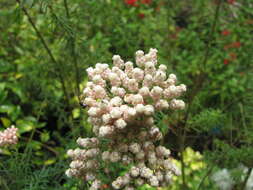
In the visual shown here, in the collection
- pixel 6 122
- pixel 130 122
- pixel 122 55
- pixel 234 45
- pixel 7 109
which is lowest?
pixel 130 122

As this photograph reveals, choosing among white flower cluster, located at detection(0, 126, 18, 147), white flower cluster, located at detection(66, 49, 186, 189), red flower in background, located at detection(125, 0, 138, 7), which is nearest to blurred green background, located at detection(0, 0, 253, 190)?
red flower in background, located at detection(125, 0, 138, 7)

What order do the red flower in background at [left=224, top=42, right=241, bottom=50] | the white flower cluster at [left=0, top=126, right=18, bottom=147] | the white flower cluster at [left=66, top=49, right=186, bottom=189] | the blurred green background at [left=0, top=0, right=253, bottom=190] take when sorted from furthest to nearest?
1. the red flower in background at [left=224, top=42, right=241, bottom=50]
2. the blurred green background at [left=0, top=0, right=253, bottom=190]
3. the white flower cluster at [left=0, top=126, right=18, bottom=147]
4. the white flower cluster at [left=66, top=49, right=186, bottom=189]

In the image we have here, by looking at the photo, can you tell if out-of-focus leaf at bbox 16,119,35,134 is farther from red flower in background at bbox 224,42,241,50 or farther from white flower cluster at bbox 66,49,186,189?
red flower in background at bbox 224,42,241,50

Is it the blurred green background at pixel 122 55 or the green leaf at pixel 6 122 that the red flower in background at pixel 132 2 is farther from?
the green leaf at pixel 6 122

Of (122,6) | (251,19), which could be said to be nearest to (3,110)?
(122,6)

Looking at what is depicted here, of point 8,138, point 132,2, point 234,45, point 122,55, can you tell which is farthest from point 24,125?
point 234,45

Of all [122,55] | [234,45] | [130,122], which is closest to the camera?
[130,122]

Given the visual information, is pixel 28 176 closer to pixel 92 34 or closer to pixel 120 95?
pixel 120 95

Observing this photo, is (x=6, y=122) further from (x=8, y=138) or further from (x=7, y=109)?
(x=8, y=138)
